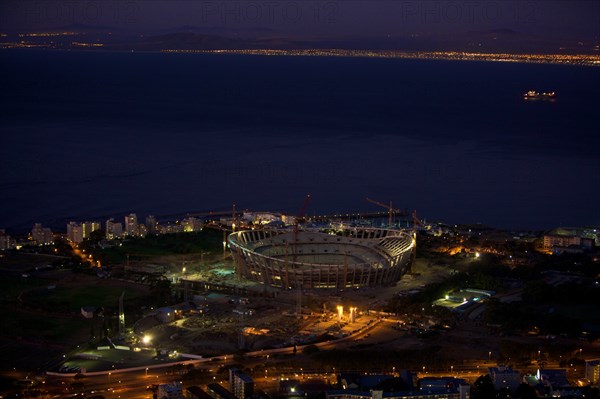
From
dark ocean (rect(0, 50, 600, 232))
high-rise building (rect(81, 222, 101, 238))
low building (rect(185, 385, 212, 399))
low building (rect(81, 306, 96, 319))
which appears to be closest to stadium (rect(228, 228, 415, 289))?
low building (rect(81, 306, 96, 319))

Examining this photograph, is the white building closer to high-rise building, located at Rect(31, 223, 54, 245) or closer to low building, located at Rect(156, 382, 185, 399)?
high-rise building, located at Rect(31, 223, 54, 245)

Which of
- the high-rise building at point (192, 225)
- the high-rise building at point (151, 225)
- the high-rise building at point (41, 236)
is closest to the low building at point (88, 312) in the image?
the high-rise building at point (41, 236)

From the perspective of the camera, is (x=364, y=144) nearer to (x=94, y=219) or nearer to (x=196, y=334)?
(x=94, y=219)

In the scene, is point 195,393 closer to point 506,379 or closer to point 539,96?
point 506,379

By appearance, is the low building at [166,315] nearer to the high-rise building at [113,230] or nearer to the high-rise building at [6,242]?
the high-rise building at [6,242]

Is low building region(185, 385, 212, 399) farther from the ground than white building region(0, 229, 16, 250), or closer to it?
farther from the ground

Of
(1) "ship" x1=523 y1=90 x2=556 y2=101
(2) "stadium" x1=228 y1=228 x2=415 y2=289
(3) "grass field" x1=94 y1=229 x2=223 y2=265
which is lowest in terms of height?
(3) "grass field" x1=94 y1=229 x2=223 y2=265

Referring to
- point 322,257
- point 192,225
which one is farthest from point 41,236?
point 322,257

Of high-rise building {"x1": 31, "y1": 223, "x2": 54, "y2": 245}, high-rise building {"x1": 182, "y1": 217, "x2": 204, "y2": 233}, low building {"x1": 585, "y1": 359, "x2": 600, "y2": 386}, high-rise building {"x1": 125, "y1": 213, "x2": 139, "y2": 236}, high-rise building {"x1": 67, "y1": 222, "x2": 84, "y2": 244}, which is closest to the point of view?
low building {"x1": 585, "y1": 359, "x2": 600, "y2": 386}

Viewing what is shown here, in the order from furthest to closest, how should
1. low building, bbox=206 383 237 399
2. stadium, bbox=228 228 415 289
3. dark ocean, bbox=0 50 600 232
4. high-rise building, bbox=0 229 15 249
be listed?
dark ocean, bbox=0 50 600 232
high-rise building, bbox=0 229 15 249
stadium, bbox=228 228 415 289
low building, bbox=206 383 237 399

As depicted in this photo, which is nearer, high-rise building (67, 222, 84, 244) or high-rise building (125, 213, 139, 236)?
high-rise building (67, 222, 84, 244)
